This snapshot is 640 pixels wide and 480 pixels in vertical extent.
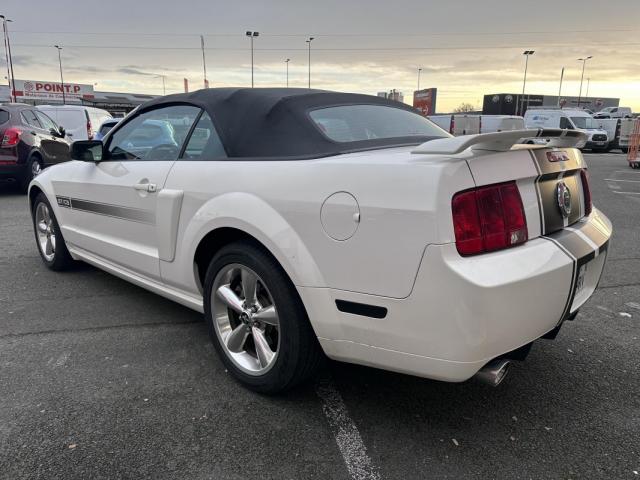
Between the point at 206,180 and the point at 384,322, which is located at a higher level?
the point at 206,180

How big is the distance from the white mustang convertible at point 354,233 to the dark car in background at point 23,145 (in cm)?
749

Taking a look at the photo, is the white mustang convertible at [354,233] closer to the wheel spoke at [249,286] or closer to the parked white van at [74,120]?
the wheel spoke at [249,286]

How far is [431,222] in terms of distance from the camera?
1.90 metres

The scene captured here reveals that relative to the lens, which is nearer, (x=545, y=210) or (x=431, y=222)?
(x=431, y=222)

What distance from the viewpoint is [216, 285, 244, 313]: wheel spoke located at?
2.72m

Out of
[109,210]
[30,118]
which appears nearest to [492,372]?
[109,210]

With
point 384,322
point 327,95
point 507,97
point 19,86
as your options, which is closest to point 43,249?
point 327,95

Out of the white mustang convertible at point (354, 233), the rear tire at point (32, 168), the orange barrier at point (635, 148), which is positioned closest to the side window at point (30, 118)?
the rear tire at point (32, 168)

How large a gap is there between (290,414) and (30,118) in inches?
395

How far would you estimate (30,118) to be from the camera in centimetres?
1020

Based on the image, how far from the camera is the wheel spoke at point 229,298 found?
2.72 m

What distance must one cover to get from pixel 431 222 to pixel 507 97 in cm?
6066

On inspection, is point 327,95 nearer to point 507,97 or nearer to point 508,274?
point 508,274

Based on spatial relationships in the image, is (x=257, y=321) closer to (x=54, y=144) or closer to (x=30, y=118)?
(x=54, y=144)
